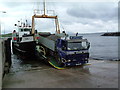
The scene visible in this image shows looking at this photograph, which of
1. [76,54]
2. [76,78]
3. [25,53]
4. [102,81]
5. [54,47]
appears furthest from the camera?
[25,53]

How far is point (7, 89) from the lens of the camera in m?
6.96

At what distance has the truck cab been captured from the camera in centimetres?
1030

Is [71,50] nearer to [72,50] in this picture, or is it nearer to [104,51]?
[72,50]

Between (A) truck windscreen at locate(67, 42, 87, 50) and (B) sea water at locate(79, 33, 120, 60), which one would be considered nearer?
(A) truck windscreen at locate(67, 42, 87, 50)

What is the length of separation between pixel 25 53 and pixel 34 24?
3409 millimetres

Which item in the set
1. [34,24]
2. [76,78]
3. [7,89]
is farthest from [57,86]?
[34,24]

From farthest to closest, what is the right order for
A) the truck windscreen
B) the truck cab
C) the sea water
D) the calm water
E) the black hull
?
the calm water
the sea water
the black hull
the truck windscreen
the truck cab

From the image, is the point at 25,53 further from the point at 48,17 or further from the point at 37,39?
the point at 48,17

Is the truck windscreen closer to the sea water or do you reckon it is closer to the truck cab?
the truck cab

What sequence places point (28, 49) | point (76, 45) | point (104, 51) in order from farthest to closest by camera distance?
1. point (104, 51)
2. point (28, 49)
3. point (76, 45)

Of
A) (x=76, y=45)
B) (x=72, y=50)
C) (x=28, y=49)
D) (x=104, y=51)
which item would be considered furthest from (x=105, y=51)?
(x=72, y=50)

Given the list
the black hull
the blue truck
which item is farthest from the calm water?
the blue truck

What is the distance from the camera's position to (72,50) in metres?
10.3

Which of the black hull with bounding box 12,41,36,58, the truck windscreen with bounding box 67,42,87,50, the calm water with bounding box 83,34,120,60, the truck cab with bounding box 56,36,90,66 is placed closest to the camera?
the truck cab with bounding box 56,36,90,66
